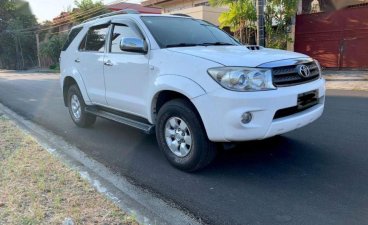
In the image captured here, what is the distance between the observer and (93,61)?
231 inches

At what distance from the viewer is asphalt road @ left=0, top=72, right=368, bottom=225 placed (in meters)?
3.40

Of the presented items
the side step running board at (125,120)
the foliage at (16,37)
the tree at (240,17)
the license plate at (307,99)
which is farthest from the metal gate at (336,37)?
the foliage at (16,37)

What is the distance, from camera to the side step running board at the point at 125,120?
4.78m

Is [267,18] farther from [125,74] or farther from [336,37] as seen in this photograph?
[125,74]

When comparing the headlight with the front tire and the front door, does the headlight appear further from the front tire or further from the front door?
the front door

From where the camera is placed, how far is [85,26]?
6492mm

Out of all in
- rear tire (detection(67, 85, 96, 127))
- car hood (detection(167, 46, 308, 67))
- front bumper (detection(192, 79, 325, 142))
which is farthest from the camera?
rear tire (detection(67, 85, 96, 127))

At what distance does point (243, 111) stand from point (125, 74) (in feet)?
6.67

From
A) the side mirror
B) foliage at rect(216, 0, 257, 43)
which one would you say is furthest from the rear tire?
foliage at rect(216, 0, 257, 43)

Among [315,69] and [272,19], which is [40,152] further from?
[272,19]

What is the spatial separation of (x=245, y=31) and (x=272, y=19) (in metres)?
1.22

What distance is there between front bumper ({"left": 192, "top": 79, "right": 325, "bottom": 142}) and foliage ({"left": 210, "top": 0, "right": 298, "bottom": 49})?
11.7m

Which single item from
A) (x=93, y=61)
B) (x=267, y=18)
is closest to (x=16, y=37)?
(x=267, y=18)

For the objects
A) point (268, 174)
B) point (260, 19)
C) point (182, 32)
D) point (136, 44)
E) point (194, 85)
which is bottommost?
point (268, 174)
